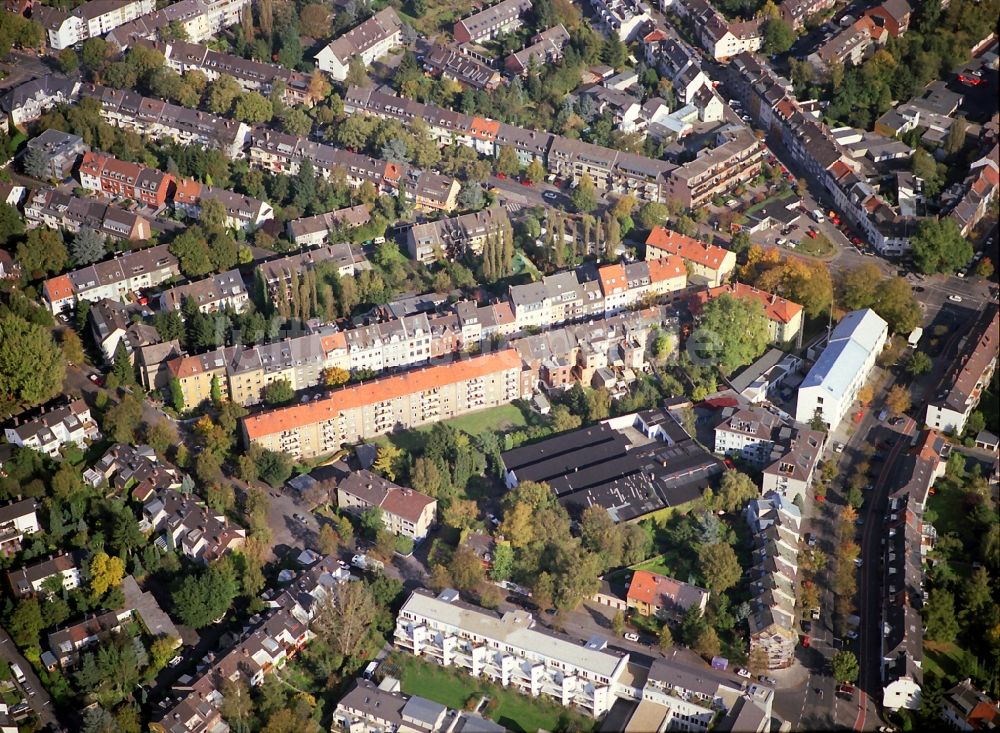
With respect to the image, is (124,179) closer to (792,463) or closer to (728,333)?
(728,333)

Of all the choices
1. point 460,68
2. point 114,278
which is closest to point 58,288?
point 114,278

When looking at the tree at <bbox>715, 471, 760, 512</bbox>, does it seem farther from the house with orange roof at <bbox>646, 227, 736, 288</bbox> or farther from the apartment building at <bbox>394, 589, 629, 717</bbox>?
the house with orange roof at <bbox>646, 227, 736, 288</bbox>

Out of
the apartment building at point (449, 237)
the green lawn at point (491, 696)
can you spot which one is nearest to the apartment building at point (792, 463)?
the green lawn at point (491, 696)

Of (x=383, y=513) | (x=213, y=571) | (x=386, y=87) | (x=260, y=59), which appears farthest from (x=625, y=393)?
(x=260, y=59)

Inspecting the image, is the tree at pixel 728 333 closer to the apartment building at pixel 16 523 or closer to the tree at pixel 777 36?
the tree at pixel 777 36

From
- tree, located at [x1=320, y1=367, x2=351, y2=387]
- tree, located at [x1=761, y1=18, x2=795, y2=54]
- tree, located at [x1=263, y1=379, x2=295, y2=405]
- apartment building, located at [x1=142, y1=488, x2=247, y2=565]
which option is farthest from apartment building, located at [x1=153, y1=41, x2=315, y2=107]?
apartment building, located at [x1=142, y1=488, x2=247, y2=565]

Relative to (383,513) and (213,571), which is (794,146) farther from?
(213,571)
